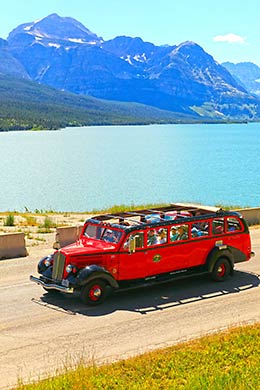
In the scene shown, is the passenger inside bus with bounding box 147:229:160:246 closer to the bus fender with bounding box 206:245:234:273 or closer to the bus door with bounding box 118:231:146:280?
the bus door with bounding box 118:231:146:280

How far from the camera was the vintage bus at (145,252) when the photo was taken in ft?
45.3

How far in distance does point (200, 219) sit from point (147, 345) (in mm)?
5215

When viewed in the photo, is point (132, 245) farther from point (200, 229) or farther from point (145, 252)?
point (200, 229)

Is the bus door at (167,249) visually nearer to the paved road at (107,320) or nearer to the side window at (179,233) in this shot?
the side window at (179,233)

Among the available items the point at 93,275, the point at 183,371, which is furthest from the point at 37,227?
the point at 183,371

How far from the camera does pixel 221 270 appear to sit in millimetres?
16141

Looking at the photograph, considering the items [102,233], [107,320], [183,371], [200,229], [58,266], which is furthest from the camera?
[200,229]

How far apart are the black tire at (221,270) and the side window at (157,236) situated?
6.30 ft

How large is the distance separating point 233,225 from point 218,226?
604 millimetres

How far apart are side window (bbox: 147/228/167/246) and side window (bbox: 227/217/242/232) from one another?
2.41m

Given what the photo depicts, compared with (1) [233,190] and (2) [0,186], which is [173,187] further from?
(2) [0,186]

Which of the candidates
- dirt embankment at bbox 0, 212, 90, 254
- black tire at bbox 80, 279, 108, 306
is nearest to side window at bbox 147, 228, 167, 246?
black tire at bbox 80, 279, 108, 306

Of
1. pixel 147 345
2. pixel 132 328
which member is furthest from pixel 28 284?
pixel 147 345

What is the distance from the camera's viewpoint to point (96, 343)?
37.7ft
